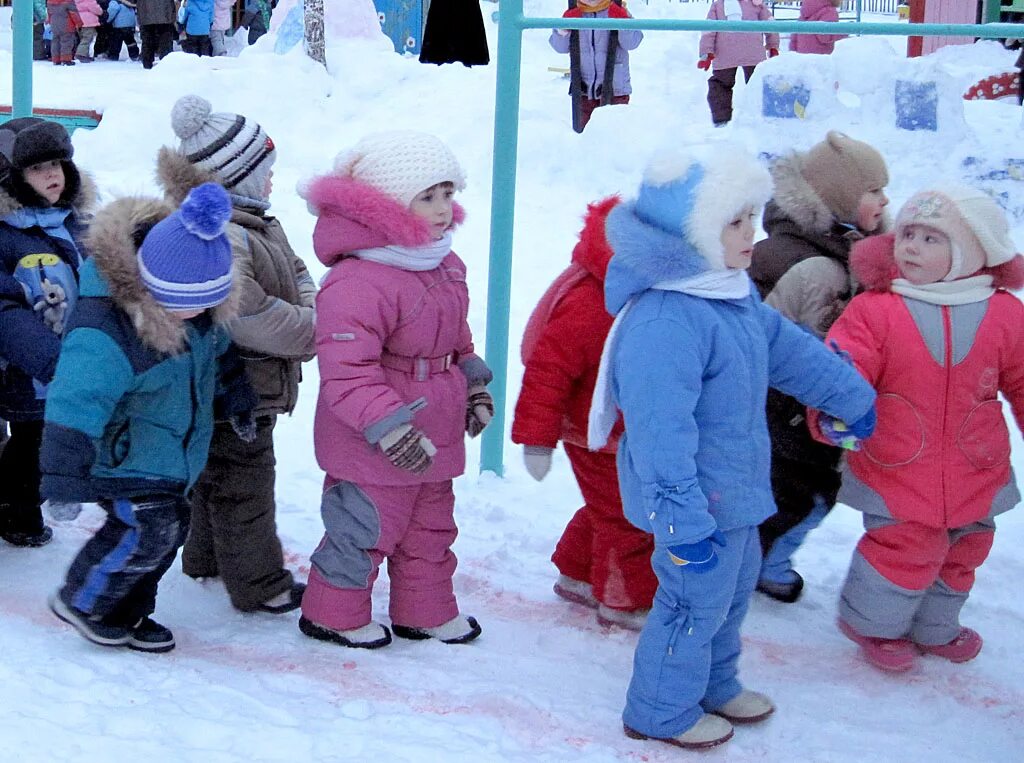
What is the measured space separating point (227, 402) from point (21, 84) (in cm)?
225

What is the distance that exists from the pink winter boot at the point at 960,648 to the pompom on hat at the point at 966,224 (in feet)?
3.58

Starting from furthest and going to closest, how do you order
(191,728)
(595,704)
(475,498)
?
(475,498)
(595,704)
(191,728)

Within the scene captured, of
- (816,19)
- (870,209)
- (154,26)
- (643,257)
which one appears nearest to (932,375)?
(870,209)

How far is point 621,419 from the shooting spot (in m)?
3.60

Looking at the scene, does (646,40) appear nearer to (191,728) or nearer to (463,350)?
(463,350)

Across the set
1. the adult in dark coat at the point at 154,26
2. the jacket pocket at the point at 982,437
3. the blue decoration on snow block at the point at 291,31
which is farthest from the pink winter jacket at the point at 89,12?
the jacket pocket at the point at 982,437

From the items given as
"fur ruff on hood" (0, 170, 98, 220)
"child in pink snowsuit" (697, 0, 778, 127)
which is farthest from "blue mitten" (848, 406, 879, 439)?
"child in pink snowsuit" (697, 0, 778, 127)

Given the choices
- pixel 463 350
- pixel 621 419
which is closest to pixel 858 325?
pixel 621 419

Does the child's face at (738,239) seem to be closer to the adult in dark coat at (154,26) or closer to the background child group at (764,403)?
the background child group at (764,403)

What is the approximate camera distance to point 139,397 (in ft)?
10.7

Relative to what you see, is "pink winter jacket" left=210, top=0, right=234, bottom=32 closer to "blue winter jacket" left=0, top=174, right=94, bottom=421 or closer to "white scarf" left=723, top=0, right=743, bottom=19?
"white scarf" left=723, top=0, right=743, bottom=19

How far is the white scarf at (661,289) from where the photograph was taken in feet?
9.62

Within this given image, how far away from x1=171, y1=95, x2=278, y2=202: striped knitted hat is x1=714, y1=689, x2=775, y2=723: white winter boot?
77.0 inches

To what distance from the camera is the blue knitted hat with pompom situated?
3082 millimetres
